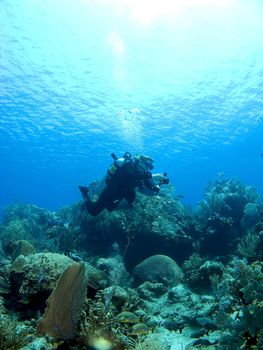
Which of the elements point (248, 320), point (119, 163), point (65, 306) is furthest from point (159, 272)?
point (65, 306)

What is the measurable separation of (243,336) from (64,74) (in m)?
22.3

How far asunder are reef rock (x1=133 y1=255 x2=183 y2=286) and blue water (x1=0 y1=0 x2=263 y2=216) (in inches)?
480

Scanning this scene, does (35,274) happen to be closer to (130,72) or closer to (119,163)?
(119,163)

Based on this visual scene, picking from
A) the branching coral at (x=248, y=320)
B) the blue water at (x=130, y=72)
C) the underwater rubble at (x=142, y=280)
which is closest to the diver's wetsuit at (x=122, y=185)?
the underwater rubble at (x=142, y=280)

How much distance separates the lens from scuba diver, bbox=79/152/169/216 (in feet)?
37.1

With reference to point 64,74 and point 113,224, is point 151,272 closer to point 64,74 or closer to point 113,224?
point 113,224

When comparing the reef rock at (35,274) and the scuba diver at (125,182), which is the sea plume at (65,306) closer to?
the reef rock at (35,274)

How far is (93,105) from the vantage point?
2925 cm

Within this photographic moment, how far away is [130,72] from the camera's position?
2434 cm

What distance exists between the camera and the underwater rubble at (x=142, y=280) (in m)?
4.28

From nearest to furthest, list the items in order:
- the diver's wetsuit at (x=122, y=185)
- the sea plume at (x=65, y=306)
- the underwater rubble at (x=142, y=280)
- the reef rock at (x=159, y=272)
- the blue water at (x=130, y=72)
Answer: the sea plume at (x=65, y=306), the underwater rubble at (x=142, y=280), the reef rock at (x=159, y=272), the diver's wetsuit at (x=122, y=185), the blue water at (x=130, y=72)

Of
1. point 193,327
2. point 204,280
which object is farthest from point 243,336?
point 204,280

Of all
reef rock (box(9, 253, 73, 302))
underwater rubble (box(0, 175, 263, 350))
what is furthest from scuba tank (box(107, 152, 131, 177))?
reef rock (box(9, 253, 73, 302))

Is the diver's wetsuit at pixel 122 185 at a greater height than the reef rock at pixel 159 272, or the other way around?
the diver's wetsuit at pixel 122 185
